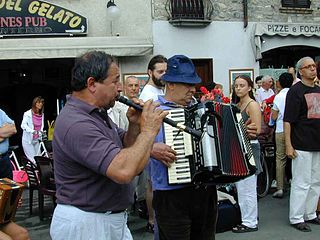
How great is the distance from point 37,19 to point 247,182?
267 inches

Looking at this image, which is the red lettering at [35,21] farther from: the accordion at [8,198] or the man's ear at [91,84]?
→ the man's ear at [91,84]

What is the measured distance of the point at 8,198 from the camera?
4258 mm

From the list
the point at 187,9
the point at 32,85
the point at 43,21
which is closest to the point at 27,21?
the point at 43,21

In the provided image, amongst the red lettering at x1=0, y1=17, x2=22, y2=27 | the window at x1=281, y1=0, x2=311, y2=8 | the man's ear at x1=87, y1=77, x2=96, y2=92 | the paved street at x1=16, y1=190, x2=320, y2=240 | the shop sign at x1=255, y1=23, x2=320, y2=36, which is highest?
the window at x1=281, y1=0, x2=311, y2=8

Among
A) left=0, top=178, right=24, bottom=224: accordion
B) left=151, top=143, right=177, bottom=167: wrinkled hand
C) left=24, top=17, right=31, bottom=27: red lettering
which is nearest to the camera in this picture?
left=151, top=143, right=177, bottom=167: wrinkled hand

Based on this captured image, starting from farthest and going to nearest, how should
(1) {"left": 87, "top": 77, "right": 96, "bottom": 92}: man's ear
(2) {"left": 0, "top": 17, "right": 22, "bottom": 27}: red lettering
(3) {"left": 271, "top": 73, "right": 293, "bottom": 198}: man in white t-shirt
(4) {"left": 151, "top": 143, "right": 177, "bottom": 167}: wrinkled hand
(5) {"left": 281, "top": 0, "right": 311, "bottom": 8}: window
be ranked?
(5) {"left": 281, "top": 0, "right": 311, "bottom": 8}: window < (2) {"left": 0, "top": 17, "right": 22, "bottom": 27}: red lettering < (3) {"left": 271, "top": 73, "right": 293, "bottom": 198}: man in white t-shirt < (4) {"left": 151, "top": 143, "right": 177, "bottom": 167}: wrinkled hand < (1) {"left": 87, "top": 77, "right": 96, "bottom": 92}: man's ear

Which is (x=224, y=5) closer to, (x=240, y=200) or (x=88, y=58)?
(x=240, y=200)

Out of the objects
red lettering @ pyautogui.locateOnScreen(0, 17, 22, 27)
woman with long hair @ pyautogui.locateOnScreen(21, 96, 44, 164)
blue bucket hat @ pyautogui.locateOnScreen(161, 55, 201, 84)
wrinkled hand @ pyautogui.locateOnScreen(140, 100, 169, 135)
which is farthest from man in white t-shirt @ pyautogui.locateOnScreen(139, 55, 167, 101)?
red lettering @ pyautogui.locateOnScreen(0, 17, 22, 27)

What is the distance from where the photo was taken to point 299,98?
5250mm

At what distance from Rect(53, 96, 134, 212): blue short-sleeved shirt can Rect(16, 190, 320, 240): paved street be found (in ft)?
9.53

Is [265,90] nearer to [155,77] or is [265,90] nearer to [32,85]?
[155,77]

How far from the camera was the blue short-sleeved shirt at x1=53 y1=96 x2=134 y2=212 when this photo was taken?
2.35 metres

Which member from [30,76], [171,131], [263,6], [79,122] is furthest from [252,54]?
[79,122]

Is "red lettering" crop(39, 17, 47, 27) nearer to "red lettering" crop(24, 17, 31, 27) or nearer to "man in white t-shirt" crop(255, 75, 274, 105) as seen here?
"red lettering" crop(24, 17, 31, 27)
